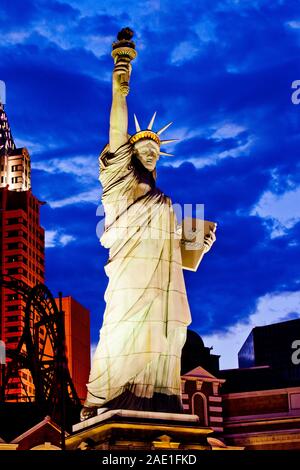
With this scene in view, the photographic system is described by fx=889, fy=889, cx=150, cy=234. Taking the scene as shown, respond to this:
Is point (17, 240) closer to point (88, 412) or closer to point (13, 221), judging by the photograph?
point (13, 221)

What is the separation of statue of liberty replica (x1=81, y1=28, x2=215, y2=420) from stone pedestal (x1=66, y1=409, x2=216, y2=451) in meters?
0.61

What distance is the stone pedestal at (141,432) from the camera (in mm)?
20078

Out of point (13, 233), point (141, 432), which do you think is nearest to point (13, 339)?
point (13, 233)

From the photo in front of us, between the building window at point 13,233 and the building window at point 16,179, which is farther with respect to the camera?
the building window at point 16,179

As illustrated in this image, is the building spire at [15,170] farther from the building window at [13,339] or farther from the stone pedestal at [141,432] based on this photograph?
the stone pedestal at [141,432]

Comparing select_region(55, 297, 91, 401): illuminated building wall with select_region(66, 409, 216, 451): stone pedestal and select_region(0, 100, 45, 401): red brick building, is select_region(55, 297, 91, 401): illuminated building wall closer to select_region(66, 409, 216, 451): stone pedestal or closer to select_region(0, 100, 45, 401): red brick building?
select_region(0, 100, 45, 401): red brick building

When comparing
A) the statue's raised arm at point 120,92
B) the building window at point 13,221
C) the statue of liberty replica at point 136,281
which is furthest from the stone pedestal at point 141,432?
the building window at point 13,221

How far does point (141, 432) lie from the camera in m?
20.2

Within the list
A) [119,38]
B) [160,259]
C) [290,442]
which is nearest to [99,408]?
[160,259]

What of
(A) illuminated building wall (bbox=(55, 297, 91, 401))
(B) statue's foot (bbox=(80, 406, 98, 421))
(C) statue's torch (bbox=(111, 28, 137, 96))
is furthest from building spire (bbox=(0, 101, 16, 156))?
(B) statue's foot (bbox=(80, 406, 98, 421))

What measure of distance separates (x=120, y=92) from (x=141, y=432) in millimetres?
9006

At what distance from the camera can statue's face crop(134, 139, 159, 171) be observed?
23375 millimetres

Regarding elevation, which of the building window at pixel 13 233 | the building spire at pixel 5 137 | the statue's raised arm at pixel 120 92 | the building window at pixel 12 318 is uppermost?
the building spire at pixel 5 137

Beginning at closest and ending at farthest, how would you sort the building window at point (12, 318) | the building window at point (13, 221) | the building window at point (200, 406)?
the building window at point (200, 406) → the building window at point (12, 318) → the building window at point (13, 221)
